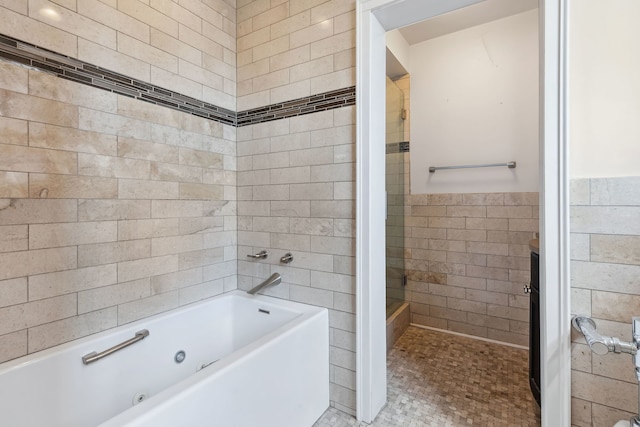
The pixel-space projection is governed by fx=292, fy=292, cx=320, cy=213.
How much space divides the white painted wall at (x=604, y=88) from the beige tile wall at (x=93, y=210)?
1.94m

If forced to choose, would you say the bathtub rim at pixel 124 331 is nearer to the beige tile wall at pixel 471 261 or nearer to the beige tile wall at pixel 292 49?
the beige tile wall at pixel 292 49

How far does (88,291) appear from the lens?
1438 mm

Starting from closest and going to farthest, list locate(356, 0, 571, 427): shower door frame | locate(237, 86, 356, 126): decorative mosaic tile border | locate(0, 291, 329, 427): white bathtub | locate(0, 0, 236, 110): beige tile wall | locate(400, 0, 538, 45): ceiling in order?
1. locate(0, 291, 329, 427): white bathtub
2. locate(356, 0, 571, 427): shower door frame
3. locate(0, 0, 236, 110): beige tile wall
4. locate(237, 86, 356, 126): decorative mosaic tile border
5. locate(400, 0, 538, 45): ceiling

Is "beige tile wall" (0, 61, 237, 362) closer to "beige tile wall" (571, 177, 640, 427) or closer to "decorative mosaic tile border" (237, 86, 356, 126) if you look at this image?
"decorative mosaic tile border" (237, 86, 356, 126)

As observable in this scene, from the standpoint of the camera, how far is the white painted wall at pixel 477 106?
8.01 ft

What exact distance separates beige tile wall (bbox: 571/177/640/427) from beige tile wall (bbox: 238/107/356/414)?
3.24ft

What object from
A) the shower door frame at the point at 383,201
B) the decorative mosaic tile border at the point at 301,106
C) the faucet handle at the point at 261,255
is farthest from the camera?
the faucet handle at the point at 261,255

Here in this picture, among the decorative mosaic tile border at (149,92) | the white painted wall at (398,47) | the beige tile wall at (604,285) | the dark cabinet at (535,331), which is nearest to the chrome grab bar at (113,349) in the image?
the decorative mosaic tile border at (149,92)

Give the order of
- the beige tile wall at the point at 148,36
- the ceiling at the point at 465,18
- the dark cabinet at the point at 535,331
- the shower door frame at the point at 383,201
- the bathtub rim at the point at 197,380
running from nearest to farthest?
the bathtub rim at the point at 197,380 < the shower door frame at the point at 383,201 < the beige tile wall at the point at 148,36 < the dark cabinet at the point at 535,331 < the ceiling at the point at 465,18

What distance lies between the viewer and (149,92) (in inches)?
65.0

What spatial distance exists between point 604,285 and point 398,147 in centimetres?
200

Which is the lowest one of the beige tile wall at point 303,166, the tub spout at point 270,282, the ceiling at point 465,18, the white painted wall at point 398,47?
the tub spout at point 270,282

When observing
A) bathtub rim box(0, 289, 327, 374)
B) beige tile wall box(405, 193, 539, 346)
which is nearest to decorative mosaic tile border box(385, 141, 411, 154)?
beige tile wall box(405, 193, 539, 346)

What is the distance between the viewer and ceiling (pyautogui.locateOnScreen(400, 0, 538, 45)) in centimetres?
235
